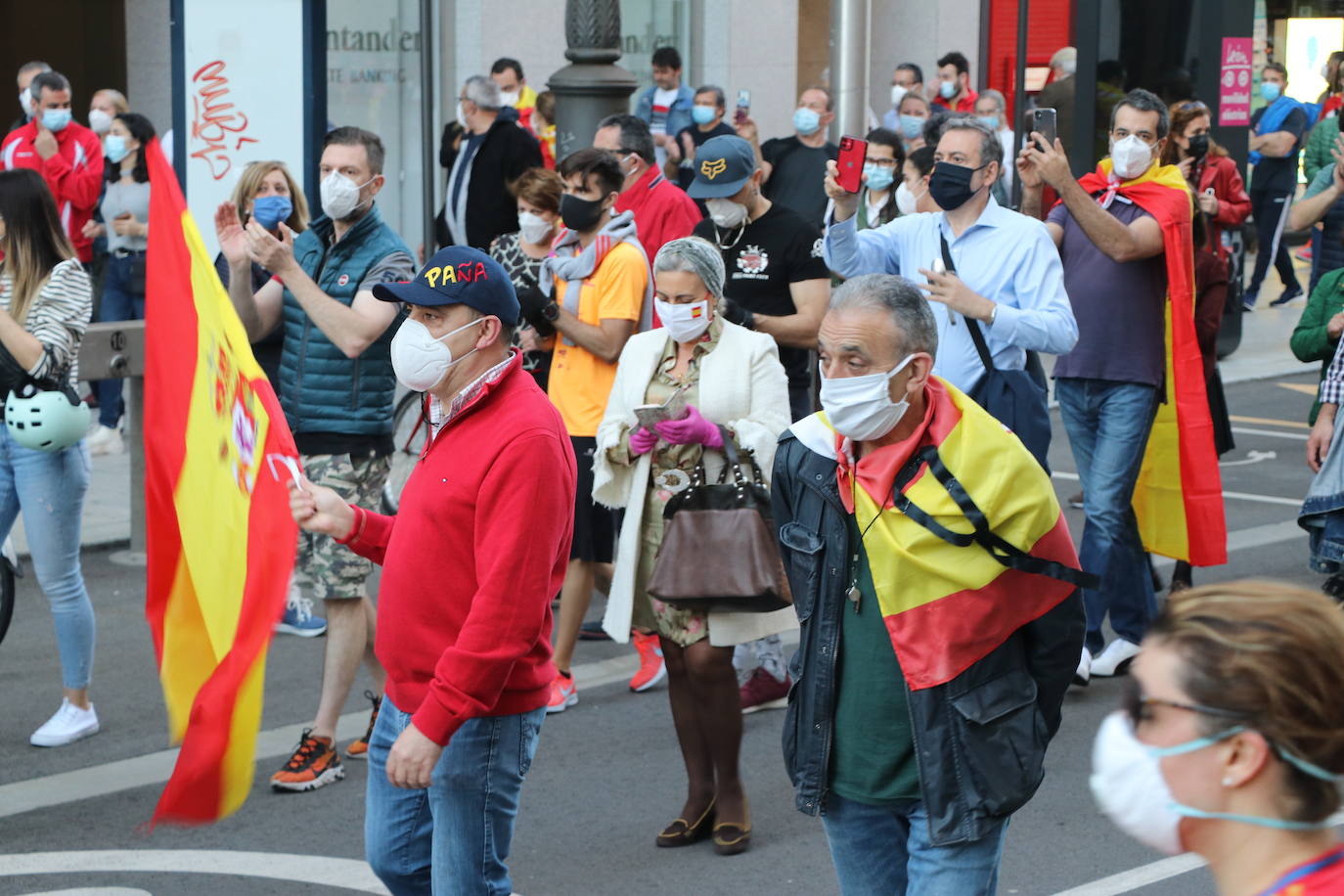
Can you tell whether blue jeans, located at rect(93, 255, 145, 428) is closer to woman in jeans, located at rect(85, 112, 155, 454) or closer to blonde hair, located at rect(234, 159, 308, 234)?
woman in jeans, located at rect(85, 112, 155, 454)

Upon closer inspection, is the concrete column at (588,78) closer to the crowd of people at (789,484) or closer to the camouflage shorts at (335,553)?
the crowd of people at (789,484)

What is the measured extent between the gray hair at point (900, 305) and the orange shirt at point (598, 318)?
10.9 feet

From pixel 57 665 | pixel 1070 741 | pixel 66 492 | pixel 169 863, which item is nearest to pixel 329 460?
pixel 66 492

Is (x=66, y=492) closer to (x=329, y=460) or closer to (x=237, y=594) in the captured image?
(x=329, y=460)

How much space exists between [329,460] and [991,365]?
227 centimetres

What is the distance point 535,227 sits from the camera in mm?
7547

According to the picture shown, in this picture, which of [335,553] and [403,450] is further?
[403,450]

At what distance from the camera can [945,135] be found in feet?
21.2

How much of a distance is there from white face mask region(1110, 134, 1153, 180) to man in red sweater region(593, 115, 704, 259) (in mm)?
2046

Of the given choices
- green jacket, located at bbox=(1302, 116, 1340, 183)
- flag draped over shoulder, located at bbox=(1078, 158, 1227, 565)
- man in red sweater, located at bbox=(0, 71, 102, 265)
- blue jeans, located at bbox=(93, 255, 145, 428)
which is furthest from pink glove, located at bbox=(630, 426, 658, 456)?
green jacket, located at bbox=(1302, 116, 1340, 183)

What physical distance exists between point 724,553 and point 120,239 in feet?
24.2

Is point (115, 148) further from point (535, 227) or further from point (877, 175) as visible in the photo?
point (877, 175)

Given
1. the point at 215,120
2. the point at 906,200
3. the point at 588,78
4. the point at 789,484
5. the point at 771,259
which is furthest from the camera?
the point at 215,120

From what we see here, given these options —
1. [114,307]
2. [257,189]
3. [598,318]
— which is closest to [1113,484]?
[598,318]
